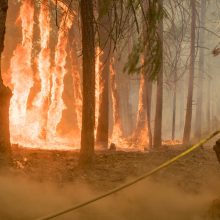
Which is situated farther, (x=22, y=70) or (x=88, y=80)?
(x=22, y=70)

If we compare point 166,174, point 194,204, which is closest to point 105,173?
point 166,174

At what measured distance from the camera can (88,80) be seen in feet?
31.2

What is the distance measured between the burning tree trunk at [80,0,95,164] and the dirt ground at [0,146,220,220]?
1.69 feet

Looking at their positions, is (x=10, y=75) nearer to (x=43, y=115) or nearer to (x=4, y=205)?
(x=43, y=115)

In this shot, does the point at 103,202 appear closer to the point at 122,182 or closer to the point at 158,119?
the point at 122,182

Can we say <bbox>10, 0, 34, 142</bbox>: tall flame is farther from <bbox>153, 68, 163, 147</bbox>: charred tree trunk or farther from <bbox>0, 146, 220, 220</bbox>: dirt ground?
<bbox>0, 146, 220, 220</bbox>: dirt ground

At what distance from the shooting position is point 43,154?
34.4ft

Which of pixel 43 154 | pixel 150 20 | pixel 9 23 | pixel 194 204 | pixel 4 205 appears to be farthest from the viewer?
pixel 9 23

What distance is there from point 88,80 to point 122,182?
2487 mm

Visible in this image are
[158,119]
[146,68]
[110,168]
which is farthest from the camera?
[146,68]

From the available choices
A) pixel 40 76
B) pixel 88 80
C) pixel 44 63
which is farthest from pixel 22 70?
pixel 88 80

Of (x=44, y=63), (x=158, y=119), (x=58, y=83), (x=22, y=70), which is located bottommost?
(x=158, y=119)

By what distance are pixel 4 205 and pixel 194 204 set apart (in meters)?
3.71

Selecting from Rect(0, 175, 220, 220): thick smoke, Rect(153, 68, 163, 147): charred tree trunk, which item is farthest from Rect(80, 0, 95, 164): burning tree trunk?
Rect(153, 68, 163, 147): charred tree trunk
